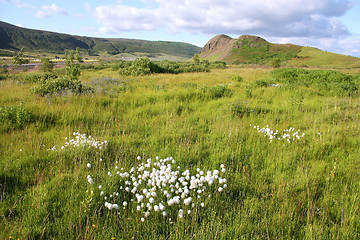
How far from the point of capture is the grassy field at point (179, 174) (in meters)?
2.45

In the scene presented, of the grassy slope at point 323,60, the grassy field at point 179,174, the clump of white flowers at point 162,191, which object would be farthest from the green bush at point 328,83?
the grassy slope at point 323,60

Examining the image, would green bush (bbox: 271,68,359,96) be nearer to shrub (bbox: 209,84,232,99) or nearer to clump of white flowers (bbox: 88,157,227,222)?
shrub (bbox: 209,84,232,99)

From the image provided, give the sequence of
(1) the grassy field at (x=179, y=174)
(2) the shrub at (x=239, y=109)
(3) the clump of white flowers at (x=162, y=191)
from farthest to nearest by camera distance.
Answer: (2) the shrub at (x=239, y=109) → (3) the clump of white flowers at (x=162, y=191) → (1) the grassy field at (x=179, y=174)

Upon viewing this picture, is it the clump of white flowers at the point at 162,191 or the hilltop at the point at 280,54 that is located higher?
the hilltop at the point at 280,54

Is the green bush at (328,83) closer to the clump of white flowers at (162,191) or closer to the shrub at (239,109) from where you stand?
the shrub at (239,109)

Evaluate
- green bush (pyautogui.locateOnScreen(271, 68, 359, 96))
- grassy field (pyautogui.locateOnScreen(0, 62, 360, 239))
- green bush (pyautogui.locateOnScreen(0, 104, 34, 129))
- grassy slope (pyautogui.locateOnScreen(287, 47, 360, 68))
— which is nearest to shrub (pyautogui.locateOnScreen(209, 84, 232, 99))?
grassy field (pyautogui.locateOnScreen(0, 62, 360, 239))

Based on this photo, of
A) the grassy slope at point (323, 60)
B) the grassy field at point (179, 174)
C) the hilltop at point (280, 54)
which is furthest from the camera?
the hilltop at point (280, 54)

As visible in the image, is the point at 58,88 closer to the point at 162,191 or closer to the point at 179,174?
the point at 179,174

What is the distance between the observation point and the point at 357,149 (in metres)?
4.36

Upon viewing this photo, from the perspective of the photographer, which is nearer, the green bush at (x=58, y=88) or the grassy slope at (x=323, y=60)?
the green bush at (x=58, y=88)

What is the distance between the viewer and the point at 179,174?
3480 mm

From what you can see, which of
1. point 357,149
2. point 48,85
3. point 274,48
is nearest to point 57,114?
point 48,85

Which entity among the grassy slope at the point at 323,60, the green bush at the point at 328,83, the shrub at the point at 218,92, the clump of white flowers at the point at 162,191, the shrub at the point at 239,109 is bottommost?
the clump of white flowers at the point at 162,191

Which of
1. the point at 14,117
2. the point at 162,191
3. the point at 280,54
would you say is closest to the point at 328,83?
the point at 162,191
